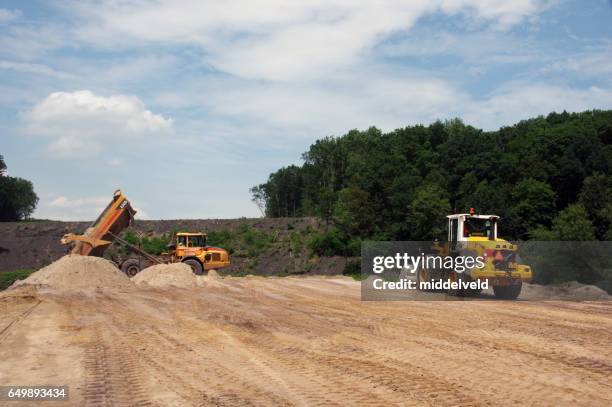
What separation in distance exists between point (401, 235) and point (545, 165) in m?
14.4

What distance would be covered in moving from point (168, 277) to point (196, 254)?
17.9 feet

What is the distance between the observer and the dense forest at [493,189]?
1674 inches

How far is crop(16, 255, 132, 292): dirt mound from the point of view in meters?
24.1

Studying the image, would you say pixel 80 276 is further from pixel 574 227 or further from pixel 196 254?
pixel 574 227

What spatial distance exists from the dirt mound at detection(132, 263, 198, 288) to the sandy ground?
896 centimetres

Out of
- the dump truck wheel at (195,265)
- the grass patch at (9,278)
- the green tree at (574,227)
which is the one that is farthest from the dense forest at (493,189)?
the grass patch at (9,278)

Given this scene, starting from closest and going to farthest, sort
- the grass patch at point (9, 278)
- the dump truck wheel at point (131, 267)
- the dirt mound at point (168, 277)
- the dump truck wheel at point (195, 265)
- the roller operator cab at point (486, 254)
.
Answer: the roller operator cab at point (486, 254)
the dirt mound at point (168, 277)
the dump truck wheel at point (131, 267)
the dump truck wheel at point (195, 265)
the grass patch at point (9, 278)

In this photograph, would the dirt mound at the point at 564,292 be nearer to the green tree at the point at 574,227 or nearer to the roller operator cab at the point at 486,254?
the roller operator cab at the point at 486,254

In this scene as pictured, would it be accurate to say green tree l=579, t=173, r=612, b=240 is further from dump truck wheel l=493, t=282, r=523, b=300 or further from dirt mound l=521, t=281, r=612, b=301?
dump truck wheel l=493, t=282, r=523, b=300

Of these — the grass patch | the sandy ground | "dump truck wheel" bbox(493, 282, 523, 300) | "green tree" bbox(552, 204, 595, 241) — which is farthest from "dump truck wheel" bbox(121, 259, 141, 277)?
"green tree" bbox(552, 204, 595, 241)

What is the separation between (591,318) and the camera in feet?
46.0

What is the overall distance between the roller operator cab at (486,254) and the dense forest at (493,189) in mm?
16249

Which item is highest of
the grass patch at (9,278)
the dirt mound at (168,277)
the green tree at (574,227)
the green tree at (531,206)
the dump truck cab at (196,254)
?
the green tree at (531,206)

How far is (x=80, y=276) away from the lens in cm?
2467
